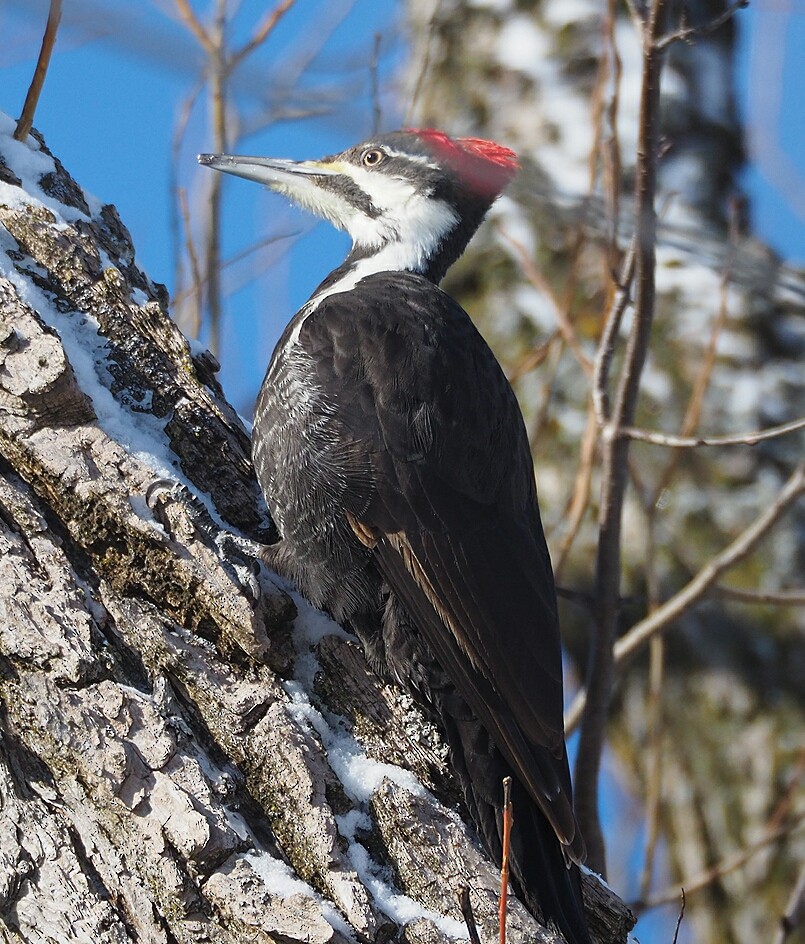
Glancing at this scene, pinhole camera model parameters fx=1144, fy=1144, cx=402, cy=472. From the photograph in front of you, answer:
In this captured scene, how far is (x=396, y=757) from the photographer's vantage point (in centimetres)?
217

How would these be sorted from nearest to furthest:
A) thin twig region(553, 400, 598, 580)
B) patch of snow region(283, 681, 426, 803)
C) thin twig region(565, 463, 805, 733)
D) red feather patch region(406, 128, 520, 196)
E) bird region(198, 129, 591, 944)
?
patch of snow region(283, 681, 426, 803) → bird region(198, 129, 591, 944) → thin twig region(565, 463, 805, 733) → thin twig region(553, 400, 598, 580) → red feather patch region(406, 128, 520, 196)

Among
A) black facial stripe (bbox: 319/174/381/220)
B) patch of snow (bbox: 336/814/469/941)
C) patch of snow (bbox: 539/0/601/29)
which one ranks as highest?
patch of snow (bbox: 539/0/601/29)

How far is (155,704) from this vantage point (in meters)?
1.97

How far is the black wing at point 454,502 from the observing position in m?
2.30

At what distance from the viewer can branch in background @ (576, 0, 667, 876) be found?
2.25 metres

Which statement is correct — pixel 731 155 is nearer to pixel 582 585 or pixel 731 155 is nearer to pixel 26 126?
pixel 582 585

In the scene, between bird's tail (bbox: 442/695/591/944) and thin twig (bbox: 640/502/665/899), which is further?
thin twig (bbox: 640/502/665/899)

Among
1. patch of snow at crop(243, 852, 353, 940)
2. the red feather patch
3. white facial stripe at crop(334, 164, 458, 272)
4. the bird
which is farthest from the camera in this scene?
white facial stripe at crop(334, 164, 458, 272)

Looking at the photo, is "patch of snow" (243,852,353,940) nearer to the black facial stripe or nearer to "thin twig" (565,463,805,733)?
"thin twig" (565,463,805,733)

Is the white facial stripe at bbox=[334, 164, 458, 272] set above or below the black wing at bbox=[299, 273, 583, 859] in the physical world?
above

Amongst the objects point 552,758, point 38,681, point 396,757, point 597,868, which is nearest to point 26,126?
point 38,681

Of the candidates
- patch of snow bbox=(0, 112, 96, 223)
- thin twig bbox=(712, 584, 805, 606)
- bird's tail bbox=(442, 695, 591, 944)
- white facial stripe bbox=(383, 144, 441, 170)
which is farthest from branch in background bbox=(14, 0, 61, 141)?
thin twig bbox=(712, 584, 805, 606)

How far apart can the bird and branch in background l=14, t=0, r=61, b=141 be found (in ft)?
2.54

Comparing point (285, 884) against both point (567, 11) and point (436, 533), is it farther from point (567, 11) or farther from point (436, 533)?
point (567, 11)
